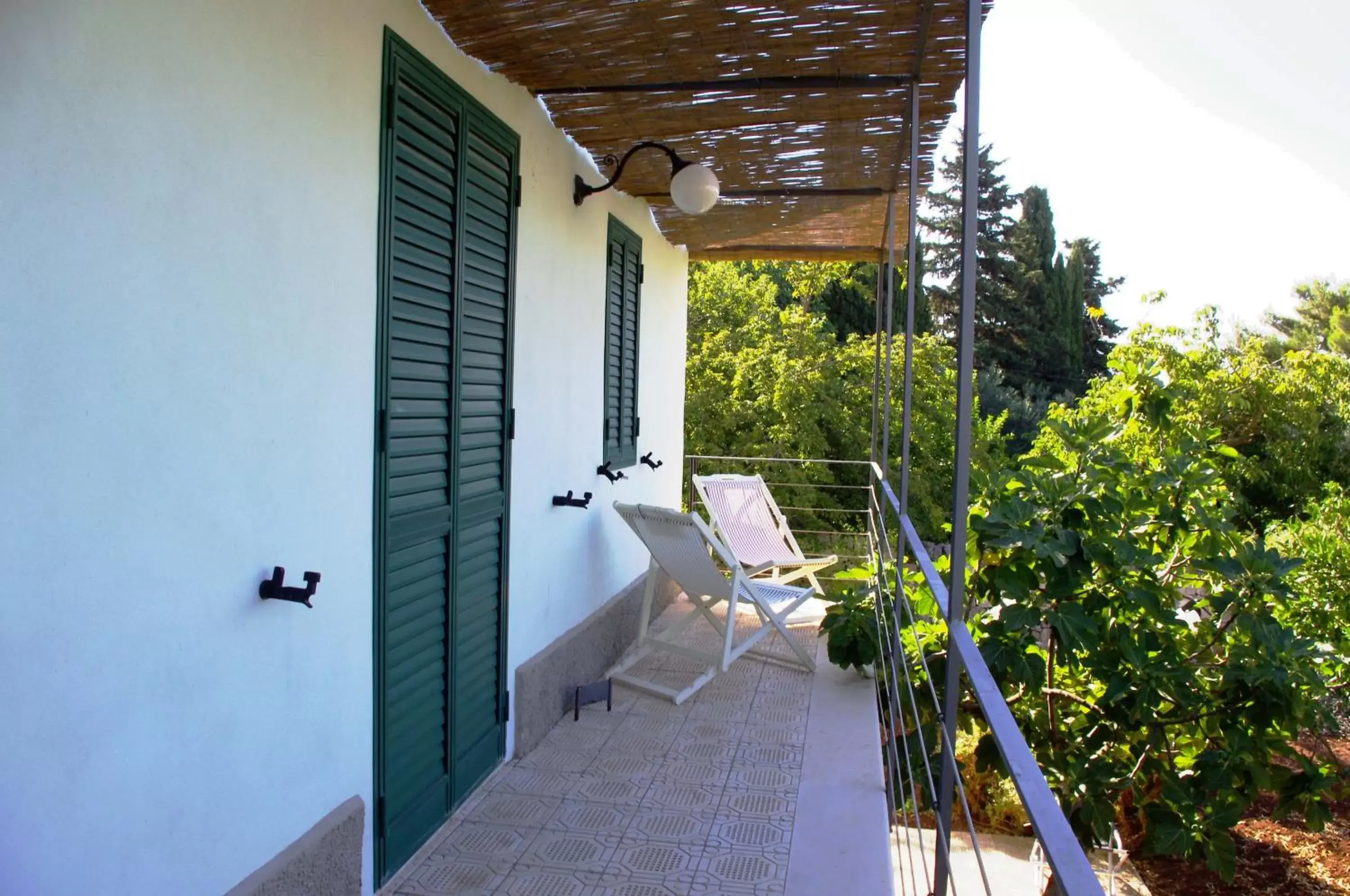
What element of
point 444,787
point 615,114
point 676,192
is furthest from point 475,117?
point 444,787

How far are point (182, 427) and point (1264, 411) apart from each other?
1155 centimetres

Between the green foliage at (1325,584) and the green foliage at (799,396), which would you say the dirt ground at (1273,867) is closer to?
the green foliage at (1325,584)

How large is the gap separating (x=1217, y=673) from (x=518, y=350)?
3.22 metres

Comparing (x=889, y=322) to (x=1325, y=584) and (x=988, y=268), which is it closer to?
(x=1325, y=584)

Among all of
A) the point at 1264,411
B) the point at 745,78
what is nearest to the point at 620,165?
the point at 745,78

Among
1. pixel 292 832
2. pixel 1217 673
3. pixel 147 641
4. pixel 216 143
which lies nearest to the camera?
pixel 147 641

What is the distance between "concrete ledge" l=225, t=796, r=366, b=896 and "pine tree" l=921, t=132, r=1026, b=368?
20.8 meters

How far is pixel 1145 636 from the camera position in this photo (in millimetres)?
3809

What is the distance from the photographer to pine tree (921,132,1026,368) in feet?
75.0

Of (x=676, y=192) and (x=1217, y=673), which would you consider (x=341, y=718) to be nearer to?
(x=676, y=192)

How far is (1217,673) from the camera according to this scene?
420 centimetres

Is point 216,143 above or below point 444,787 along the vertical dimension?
above

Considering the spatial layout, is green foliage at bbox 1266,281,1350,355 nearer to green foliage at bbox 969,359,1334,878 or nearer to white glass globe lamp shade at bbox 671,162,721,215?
green foliage at bbox 969,359,1334,878

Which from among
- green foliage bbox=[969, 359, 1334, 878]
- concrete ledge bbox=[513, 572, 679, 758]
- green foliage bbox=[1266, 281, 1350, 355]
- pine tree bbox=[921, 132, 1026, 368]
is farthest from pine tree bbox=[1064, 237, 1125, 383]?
concrete ledge bbox=[513, 572, 679, 758]
